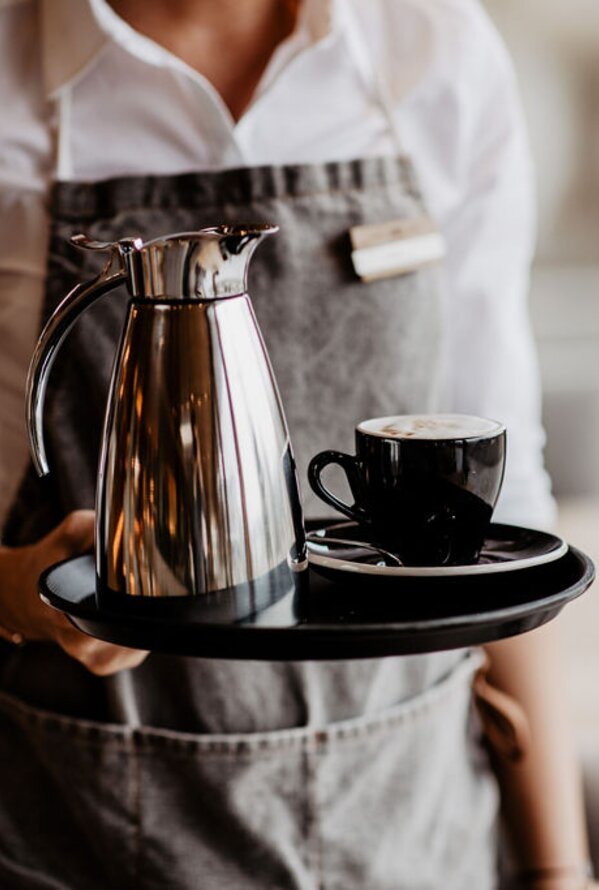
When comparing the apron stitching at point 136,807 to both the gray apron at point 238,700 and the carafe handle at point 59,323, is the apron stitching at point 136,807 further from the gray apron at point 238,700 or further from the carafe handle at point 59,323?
the carafe handle at point 59,323

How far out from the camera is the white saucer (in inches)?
22.9

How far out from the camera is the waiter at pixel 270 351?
2.84 ft

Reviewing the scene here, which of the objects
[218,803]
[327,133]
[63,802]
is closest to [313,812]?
[218,803]

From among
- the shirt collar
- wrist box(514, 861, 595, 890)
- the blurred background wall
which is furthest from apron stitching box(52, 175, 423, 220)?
the blurred background wall

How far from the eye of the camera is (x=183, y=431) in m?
0.57

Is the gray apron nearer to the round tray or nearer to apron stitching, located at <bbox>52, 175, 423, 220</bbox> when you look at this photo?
apron stitching, located at <bbox>52, 175, 423, 220</bbox>

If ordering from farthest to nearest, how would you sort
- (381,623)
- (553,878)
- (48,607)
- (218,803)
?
(553,878)
(218,803)
(48,607)
(381,623)

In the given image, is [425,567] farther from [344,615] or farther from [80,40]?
[80,40]

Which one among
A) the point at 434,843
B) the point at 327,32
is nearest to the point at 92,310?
the point at 327,32

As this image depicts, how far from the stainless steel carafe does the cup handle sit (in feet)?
0.16

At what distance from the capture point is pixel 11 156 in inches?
34.4

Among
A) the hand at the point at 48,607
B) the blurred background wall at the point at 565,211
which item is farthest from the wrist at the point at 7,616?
the blurred background wall at the point at 565,211

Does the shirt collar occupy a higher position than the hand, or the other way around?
the shirt collar

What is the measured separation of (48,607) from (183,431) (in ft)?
0.79
